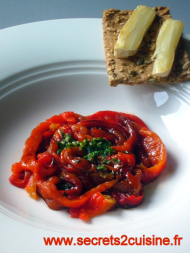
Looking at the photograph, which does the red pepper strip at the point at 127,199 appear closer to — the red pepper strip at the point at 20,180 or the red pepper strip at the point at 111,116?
the red pepper strip at the point at 20,180

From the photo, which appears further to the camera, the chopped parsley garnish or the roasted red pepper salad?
the chopped parsley garnish

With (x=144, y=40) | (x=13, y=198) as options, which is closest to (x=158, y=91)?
(x=144, y=40)

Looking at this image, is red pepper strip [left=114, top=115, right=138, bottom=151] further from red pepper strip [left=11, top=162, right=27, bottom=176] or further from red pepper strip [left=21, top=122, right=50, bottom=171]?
red pepper strip [left=11, top=162, right=27, bottom=176]

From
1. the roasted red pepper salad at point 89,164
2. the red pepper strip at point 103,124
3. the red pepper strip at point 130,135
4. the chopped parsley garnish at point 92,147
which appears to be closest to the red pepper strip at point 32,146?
the roasted red pepper salad at point 89,164

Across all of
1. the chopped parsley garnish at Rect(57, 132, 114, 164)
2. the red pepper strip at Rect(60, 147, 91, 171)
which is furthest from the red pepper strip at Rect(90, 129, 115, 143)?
the red pepper strip at Rect(60, 147, 91, 171)

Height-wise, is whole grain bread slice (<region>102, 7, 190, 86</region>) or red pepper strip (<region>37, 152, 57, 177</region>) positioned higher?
whole grain bread slice (<region>102, 7, 190, 86</region>)

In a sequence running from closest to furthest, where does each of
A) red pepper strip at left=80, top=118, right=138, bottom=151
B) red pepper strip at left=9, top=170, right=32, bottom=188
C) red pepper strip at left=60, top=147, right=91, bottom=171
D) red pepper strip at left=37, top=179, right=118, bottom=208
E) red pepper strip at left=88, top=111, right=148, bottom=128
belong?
red pepper strip at left=37, top=179, right=118, bottom=208, red pepper strip at left=60, top=147, right=91, bottom=171, red pepper strip at left=9, top=170, right=32, bottom=188, red pepper strip at left=80, top=118, right=138, bottom=151, red pepper strip at left=88, top=111, right=148, bottom=128

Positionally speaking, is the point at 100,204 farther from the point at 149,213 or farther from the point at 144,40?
the point at 144,40
